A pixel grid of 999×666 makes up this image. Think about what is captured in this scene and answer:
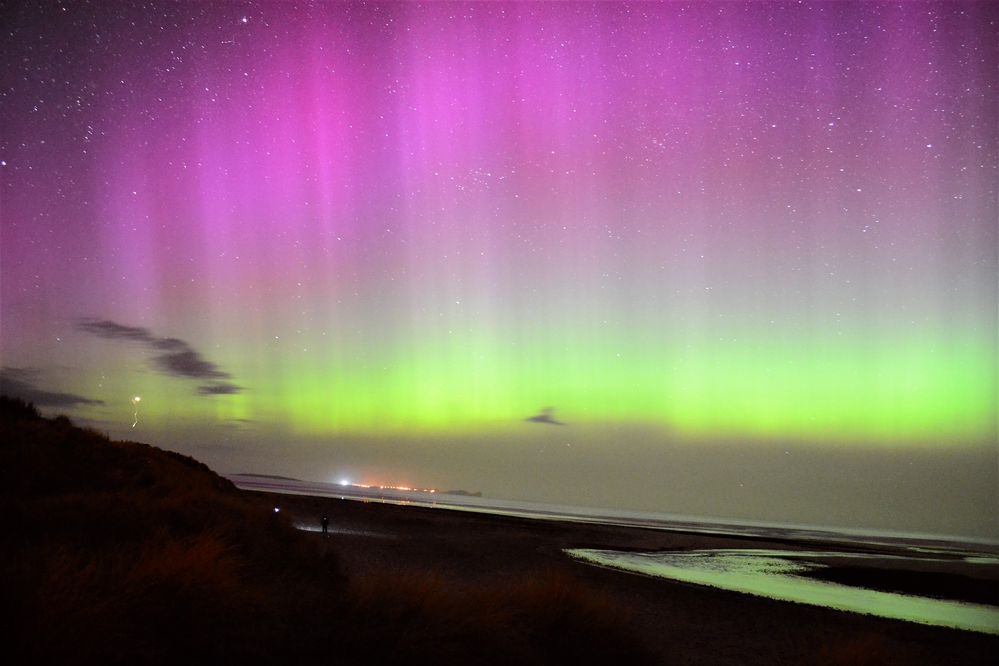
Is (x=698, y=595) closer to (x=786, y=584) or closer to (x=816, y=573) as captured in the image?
(x=786, y=584)

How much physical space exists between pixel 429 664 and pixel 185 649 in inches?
76.5

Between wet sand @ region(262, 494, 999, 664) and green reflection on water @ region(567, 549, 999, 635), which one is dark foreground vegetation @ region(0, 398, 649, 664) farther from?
green reflection on water @ region(567, 549, 999, 635)

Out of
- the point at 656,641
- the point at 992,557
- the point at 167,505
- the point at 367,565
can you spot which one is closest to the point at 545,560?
the point at 367,565

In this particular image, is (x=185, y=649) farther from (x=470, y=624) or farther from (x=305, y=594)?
(x=470, y=624)

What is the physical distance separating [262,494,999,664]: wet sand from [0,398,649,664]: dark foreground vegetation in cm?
98

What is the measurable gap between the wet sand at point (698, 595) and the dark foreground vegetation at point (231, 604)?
98cm

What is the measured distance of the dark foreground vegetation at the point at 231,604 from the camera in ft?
14.1

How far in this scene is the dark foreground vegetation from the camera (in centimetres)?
431

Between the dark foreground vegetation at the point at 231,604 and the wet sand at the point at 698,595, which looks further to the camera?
the wet sand at the point at 698,595

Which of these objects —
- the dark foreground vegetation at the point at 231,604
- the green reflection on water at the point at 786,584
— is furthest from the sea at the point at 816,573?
the dark foreground vegetation at the point at 231,604

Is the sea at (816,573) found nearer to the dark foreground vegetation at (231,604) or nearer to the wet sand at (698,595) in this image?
the wet sand at (698,595)

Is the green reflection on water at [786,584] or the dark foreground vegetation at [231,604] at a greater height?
the dark foreground vegetation at [231,604]

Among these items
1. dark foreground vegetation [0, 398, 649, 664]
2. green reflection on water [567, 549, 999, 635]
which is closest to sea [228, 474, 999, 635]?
green reflection on water [567, 549, 999, 635]

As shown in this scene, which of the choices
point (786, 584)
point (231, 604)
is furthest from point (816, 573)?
point (231, 604)
